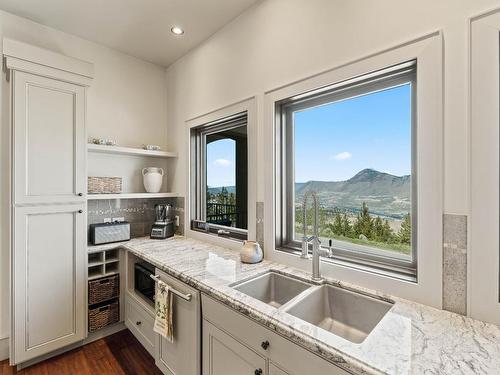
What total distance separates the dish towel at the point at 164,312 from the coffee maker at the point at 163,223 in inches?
37.7

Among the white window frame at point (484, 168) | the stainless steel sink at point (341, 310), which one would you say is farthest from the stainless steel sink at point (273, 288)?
the white window frame at point (484, 168)

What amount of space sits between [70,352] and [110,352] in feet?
1.10

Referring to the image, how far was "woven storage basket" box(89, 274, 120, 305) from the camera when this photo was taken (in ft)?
7.54

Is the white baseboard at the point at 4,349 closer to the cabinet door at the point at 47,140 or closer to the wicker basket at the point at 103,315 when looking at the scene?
the wicker basket at the point at 103,315

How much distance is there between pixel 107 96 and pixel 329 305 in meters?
2.79

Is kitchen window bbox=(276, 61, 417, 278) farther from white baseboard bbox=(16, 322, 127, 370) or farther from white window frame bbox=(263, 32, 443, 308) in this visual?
white baseboard bbox=(16, 322, 127, 370)

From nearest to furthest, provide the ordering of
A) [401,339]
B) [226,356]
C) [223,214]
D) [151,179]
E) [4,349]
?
1. [401,339]
2. [226,356]
3. [4,349]
4. [223,214]
5. [151,179]

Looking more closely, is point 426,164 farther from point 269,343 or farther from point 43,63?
point 43,63

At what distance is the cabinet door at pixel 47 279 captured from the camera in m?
1.92

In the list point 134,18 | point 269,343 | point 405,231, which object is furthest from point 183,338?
point 134,18

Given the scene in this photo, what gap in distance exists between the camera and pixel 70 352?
2201 mm

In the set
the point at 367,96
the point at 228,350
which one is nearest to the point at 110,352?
the point at 228,350

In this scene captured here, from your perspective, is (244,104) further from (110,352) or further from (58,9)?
(110,352)

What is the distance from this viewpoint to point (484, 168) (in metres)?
1.07
